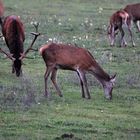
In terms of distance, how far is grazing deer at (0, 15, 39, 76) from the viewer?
1695 centimetres

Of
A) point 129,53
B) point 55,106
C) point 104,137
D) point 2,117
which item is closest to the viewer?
point 104,137

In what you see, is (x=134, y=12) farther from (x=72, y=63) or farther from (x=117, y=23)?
(x=72, y=63)

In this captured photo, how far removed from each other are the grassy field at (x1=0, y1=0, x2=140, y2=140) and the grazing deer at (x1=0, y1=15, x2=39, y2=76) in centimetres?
37

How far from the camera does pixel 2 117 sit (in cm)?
1304

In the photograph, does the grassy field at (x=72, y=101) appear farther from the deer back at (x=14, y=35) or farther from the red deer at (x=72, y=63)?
the deer back at (x=14, y=35)

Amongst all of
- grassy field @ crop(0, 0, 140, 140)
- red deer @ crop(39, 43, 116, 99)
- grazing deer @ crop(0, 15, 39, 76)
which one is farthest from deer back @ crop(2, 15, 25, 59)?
red deer @ crop(39, 43, 116, 99)

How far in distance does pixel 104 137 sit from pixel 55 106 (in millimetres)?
2517

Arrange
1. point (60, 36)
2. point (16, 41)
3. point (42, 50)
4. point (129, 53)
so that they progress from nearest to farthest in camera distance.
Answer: point (42, 50) < point (16, 41) < point (129, 53) < point (60, 36)

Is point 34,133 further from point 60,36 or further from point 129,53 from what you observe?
point 60,36

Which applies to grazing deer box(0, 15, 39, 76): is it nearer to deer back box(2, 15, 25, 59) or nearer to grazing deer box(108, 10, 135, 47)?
deer back box(2, 15, 25, 59)

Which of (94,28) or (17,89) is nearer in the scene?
(17,89)

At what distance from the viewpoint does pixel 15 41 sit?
1747cm

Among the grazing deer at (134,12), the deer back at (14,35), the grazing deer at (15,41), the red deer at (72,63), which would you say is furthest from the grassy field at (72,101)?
the grazing deer at (134,12)

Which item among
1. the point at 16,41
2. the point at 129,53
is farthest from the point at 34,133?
the point at 129,53
